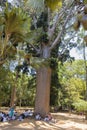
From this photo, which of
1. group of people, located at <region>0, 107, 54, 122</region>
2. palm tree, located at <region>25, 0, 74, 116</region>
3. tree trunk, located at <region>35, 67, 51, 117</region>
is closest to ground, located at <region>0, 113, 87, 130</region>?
group of people, located at <region>0, 107, 54, 122</region>

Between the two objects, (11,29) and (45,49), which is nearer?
(11,29)

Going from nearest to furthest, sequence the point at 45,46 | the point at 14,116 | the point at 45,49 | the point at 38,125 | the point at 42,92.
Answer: the point at 38,125, the point at 14,116, the point at 42,92, the point at 45,49, the point at 45,46

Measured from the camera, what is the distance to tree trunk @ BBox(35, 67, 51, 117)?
52.4ft

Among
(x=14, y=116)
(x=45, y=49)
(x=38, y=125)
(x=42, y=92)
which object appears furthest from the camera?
(x=45, y=49)

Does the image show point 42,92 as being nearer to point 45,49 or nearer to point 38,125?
point 45,49

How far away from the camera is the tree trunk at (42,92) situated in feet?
52.4

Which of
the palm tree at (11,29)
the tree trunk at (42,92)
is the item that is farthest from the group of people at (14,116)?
the palm tree at (11,29)

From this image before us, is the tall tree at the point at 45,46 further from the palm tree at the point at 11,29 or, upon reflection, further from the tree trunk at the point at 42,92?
the palm tree at the point at 11,29

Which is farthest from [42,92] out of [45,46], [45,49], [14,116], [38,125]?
[38,125]

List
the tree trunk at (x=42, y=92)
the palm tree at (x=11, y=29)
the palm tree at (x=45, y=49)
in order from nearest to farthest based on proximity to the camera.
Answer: the palm tree at (x=11, y=29) → the tree trunk at (x=42, y=92) → the palm tree at (x=45, y=49)

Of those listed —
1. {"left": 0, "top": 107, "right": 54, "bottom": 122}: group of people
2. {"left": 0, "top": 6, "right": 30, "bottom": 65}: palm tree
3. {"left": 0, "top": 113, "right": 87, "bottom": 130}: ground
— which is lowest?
{"left": 0, "top": 113, "right": 87, "bottom": 130}: ground

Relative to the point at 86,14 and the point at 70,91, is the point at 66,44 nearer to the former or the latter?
the point at 70,91

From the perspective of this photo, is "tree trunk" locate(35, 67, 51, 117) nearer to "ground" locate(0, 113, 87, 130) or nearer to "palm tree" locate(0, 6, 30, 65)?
"ground" locate(0, 113, 87, 130)

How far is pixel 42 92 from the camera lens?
16.3 meters
